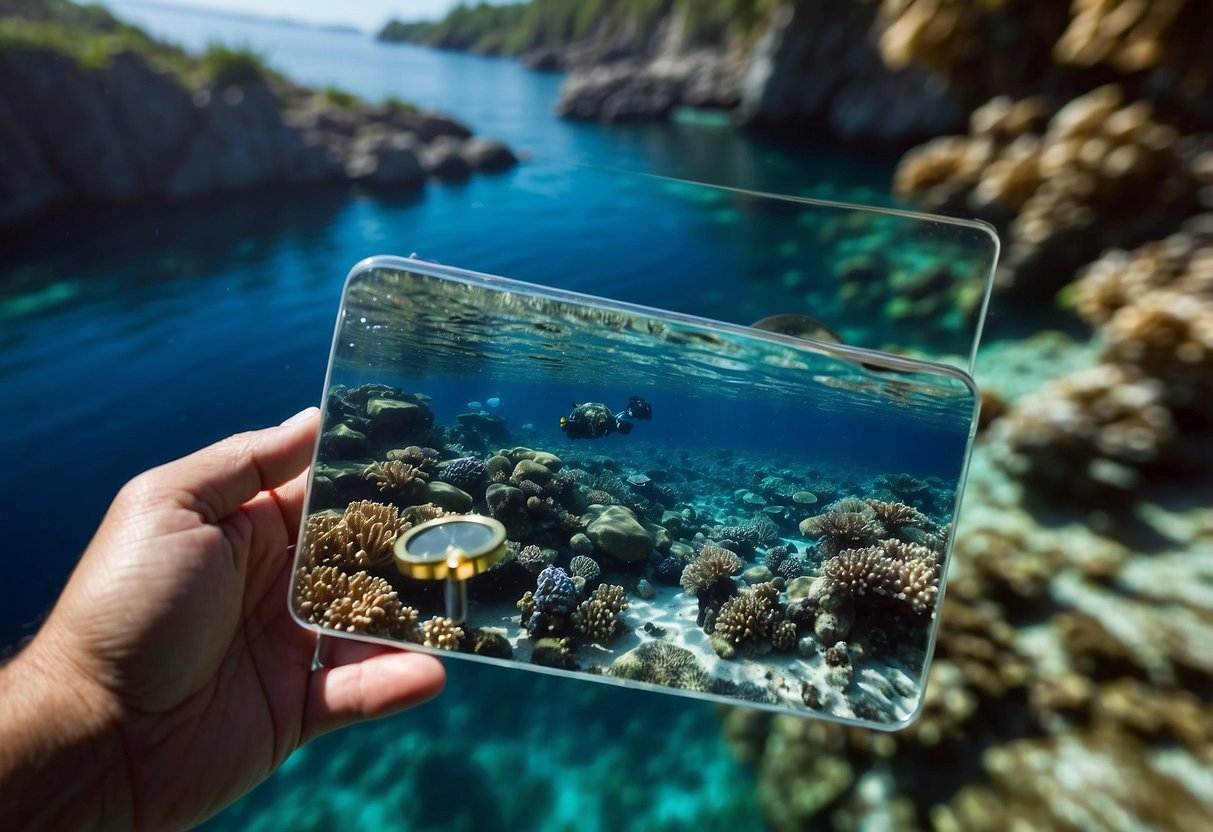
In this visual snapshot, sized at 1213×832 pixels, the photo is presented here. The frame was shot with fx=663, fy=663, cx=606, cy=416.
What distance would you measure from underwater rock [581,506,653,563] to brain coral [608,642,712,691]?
0.19 m

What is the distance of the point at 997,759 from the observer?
2.56m

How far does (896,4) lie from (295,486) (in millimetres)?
6635

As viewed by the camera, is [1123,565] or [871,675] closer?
[871,675]

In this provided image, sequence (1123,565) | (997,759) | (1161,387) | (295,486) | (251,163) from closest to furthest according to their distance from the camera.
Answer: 1. (295,486)
2. (997,759)
3. (1123,565)
4. (1161,387)
5. (251,163)

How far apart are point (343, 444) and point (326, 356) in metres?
0.53

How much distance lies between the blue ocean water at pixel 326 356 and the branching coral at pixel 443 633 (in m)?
0.45

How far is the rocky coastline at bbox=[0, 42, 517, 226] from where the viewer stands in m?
3.46

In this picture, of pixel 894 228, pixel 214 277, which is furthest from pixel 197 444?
pixel 894 228

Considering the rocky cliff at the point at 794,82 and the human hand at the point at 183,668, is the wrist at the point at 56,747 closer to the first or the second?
the human hand at the point at 183,668

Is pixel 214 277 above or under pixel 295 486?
above

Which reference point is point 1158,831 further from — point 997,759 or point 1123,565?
point 1123,565

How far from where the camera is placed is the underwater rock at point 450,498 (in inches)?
51.8

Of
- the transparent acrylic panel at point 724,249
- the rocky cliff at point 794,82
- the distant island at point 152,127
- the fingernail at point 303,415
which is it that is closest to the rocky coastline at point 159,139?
the distant island at point 152,127

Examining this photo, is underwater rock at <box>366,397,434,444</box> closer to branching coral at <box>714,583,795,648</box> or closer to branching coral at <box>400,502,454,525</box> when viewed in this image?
branching coral at <box>400,502,454,525</box>
